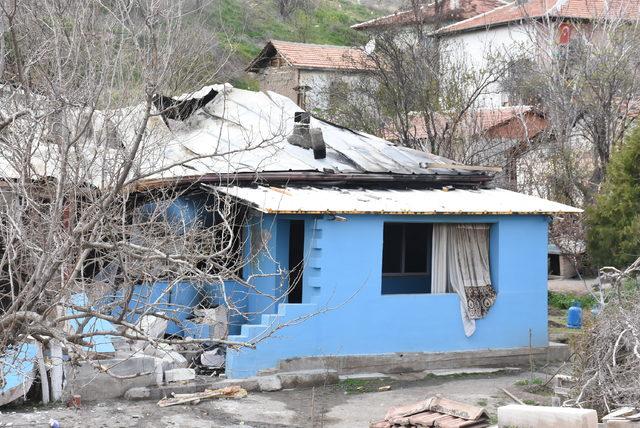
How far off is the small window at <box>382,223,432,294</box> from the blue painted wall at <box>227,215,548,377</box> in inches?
64.0

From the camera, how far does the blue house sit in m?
14.9

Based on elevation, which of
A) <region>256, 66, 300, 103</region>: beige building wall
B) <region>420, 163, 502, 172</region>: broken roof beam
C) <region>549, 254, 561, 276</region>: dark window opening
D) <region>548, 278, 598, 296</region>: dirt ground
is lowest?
<region>548, 278, 598, 296</region>: dirt ground

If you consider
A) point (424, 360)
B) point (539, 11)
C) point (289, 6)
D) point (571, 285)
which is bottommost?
point (424, 360)

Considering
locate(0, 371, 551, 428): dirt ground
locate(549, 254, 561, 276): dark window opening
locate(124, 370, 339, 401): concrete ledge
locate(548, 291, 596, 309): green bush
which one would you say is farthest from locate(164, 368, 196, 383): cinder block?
locate(549, 254, 561, 276): dark window opening

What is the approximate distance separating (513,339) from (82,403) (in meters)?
7.44

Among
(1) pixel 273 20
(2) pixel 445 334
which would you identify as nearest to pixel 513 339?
(2) pixel 445 334

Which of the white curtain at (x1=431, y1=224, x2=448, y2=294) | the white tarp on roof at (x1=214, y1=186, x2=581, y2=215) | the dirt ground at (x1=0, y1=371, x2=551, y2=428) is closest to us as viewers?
the dirt ground at (x1=0, y1=371, x2=551, y2=428)

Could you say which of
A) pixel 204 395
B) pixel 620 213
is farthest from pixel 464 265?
pixel 204 395

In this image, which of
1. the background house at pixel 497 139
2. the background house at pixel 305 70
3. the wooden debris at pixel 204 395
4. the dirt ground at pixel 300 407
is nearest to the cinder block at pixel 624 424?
the dirt ground at pixel 300 407

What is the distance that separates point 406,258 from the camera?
58.4ft

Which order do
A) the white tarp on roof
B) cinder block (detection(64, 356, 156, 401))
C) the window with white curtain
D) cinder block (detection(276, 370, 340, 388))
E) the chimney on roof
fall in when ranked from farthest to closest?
the chimney on roof → the window with white curtain → the white tarp on roof → cinder block (detection(276, 370, 340, 388)) → cinder block (detection(64, 356, 156, 401))

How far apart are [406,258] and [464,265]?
5.00ft

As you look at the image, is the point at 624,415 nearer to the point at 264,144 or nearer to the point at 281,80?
the point at 264,144

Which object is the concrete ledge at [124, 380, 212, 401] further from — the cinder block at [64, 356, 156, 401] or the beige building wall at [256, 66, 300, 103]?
the beige building wall at [256, 66, 300, 103]
